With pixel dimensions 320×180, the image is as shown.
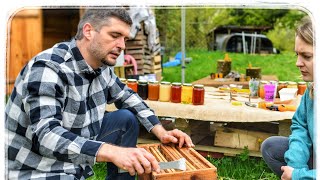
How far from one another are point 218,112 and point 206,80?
1810 millimetres

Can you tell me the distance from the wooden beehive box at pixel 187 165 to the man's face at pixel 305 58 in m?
0.66

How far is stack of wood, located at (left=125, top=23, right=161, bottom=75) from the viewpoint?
788 cm

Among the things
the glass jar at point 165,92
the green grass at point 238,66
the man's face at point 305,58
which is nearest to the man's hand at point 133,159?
the man's face at point 305,58

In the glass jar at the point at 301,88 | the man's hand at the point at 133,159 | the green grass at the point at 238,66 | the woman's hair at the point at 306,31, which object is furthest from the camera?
the green grass at the point at 238,66

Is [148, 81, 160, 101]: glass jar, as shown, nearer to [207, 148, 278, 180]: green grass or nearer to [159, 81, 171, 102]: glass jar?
[159, 81, 171, 102]: glass jar

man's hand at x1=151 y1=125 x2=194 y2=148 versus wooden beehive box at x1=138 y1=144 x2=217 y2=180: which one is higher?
man's hand at x1=151 y1=125 x2=194 y2=148

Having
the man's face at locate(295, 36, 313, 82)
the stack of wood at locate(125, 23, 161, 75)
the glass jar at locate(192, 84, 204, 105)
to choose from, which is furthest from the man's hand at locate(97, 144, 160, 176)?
the stack of wood at locate(125, 23, 161, 75)

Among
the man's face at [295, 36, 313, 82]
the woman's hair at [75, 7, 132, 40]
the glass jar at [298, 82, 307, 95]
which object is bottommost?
the glass jar at [298, 82, 307, 95]

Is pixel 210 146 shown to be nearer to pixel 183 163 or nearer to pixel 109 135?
pixel 109 135

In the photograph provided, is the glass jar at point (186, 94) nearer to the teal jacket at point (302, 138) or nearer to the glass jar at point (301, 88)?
the glass jar at point (301, 88)

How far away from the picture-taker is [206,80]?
Result: 5418 mm

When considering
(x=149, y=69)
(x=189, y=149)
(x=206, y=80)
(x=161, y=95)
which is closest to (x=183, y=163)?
(x=189, y=149)

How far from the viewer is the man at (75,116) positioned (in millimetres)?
2043

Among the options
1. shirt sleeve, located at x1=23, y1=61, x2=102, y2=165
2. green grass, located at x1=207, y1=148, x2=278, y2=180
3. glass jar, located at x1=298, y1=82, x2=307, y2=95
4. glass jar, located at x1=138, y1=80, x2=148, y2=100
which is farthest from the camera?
glass jar, located at x1=298, y1=82, x2=307, y2=95
